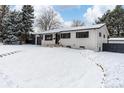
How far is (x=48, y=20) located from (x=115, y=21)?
15212 mm

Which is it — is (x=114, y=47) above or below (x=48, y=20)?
below

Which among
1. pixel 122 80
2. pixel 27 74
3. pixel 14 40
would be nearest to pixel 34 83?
pixel 27 74

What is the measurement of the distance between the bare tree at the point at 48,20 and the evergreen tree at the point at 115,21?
11.4 meters

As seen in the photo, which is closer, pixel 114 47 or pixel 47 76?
pixel 47 76

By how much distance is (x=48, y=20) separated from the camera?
1519 inches

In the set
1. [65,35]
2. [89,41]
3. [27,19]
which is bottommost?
[89,41]

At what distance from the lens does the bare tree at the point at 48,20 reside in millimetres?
37875

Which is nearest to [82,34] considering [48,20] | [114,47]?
[114,47]

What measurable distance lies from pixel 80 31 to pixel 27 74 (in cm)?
1332

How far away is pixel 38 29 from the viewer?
3881 centimetres

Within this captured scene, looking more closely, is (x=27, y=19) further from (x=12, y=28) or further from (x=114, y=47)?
(x=114, y=47)

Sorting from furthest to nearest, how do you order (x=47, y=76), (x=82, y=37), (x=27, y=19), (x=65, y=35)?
(x=27, y=19) → (x=65, y=35) → (x=82, y=37) → (x=47, y=76)

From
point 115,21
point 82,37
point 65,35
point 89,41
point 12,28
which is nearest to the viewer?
point 89,41
